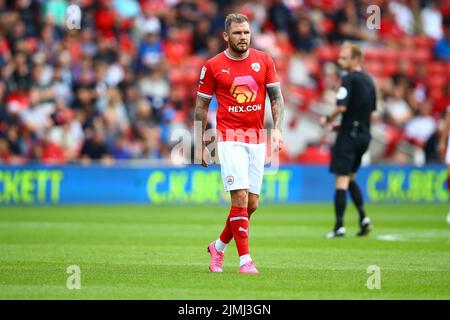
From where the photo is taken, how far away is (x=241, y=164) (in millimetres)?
10312

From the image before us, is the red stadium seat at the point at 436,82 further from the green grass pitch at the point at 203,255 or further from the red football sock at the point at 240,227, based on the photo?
A: the red football sock at the point at 240,227

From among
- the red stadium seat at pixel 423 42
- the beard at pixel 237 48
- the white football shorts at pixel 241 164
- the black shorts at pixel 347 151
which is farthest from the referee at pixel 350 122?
the red stadium seat at pixel 423 42

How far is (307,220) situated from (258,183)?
8239 mm

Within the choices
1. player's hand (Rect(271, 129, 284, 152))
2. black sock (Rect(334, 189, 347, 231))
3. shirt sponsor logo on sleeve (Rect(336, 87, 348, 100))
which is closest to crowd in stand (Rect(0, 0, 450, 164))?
shirt sponsor logo on sleeve (Rect(336, 87, 348, 100))

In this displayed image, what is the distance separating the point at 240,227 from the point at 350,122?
545 cm

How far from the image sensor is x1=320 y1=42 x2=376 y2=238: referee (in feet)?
49.5

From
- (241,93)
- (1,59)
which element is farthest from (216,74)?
(1,59)

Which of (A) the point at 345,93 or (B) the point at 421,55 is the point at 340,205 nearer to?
(A) the point at 345,93

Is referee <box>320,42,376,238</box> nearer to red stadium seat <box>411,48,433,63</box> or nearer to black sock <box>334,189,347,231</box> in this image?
black sock <box>334,189,347,231</box>

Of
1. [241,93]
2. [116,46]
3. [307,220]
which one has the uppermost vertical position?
[116,46]

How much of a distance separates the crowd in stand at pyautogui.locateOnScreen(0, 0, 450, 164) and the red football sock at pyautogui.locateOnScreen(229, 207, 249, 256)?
11.4 m

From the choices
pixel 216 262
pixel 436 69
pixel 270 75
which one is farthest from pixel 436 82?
pixel 216 262
